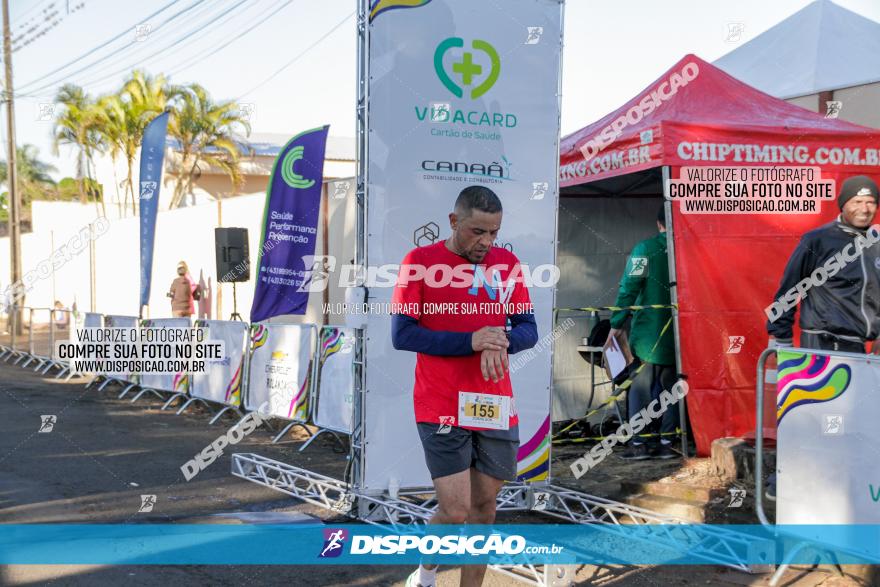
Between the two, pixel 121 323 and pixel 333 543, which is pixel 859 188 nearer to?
pixel 333 543

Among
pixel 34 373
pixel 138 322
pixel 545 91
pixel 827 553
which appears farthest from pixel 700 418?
pixel 34 373

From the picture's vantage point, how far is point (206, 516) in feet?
23.1

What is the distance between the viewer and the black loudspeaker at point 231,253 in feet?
54.2

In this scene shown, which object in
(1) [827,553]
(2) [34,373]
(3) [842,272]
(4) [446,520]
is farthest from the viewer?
(2) [34,373]

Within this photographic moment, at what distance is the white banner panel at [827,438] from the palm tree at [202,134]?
92.3 ft

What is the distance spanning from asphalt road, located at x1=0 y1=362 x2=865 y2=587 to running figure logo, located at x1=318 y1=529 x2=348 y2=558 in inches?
11.6

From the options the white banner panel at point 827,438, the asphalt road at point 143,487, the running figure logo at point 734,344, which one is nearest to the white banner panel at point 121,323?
the asphalt road at point 143,487

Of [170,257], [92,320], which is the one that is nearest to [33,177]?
[170,257]

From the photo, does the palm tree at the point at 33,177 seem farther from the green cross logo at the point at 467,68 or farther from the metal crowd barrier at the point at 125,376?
the green cross logo at the point at 467,68

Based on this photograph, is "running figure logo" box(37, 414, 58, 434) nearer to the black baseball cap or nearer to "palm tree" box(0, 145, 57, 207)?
the black baseball cap

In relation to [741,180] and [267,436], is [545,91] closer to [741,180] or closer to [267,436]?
[741,180]

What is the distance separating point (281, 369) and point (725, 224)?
5.40 m

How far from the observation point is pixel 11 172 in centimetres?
2767

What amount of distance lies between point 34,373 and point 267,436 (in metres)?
9.39
